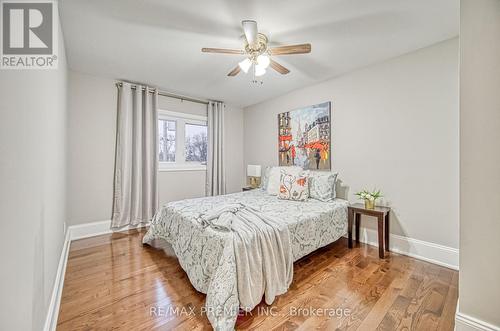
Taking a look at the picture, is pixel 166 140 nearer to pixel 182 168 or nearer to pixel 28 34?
pixel 182 168

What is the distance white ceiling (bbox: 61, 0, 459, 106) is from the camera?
1.72m

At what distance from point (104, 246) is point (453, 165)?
4.19 meters

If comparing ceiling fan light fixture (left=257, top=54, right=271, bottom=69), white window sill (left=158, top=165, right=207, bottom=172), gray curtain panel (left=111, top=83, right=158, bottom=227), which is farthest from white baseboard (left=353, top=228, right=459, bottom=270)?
gray curtain panel (left=111, top=83, right=158, bottom=227)

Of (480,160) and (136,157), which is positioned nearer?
(480,160)

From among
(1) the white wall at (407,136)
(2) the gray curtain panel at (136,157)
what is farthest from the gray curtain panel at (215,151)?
(1) the white wall at (407,136)

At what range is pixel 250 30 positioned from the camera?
178cm

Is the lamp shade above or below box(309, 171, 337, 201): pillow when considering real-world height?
above

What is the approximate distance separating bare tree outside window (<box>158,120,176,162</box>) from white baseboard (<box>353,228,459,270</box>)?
11.4 feet

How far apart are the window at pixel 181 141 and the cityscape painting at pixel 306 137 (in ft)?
5.26

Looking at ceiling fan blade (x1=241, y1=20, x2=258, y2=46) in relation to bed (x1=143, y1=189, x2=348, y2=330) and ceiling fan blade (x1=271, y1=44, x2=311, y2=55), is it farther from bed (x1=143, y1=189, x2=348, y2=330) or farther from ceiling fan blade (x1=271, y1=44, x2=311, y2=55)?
bed (x1=143, y1=189, x2=348, y2=330)

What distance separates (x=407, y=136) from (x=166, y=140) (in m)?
3.71

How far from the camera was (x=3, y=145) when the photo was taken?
769 mm

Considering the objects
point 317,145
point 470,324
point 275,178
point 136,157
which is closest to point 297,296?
point 470,324

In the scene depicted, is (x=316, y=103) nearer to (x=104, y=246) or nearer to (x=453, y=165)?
(x=453, y=165)
